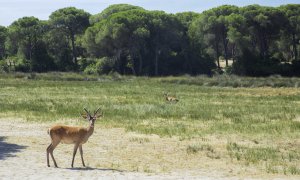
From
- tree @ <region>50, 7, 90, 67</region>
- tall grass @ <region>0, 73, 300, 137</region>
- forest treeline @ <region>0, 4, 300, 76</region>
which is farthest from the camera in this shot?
tree @ <region>50, 7, 90, 67</region>

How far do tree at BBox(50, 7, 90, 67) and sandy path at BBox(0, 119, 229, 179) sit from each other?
69145 millimetres

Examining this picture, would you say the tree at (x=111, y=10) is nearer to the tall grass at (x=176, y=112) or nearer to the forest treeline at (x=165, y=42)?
the forest treeline at (x=165, y=42)

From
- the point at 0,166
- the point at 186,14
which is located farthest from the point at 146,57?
the point at 0,166

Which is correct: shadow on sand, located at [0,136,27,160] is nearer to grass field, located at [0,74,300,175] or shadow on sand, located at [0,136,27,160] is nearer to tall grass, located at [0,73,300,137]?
grass field, located at [0,74,300,175]

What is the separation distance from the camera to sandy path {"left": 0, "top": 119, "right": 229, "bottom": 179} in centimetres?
1491

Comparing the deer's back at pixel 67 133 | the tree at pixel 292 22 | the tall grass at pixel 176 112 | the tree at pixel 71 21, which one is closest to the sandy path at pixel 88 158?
the deer's back at pixel 67 133

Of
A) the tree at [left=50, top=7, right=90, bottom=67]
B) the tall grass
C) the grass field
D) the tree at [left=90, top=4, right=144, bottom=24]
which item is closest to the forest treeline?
the tree at [left=50, top=7, right=90, bottom=67]

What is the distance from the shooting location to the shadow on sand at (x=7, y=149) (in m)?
17.9

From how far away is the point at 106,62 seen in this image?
260 feet

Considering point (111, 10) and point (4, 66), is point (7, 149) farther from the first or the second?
point (111, 10)

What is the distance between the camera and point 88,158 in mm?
18078

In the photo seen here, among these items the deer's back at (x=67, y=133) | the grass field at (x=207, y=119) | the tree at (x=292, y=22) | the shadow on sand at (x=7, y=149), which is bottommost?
the grass field at (x=207, y=119)

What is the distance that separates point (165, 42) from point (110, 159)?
62.6m

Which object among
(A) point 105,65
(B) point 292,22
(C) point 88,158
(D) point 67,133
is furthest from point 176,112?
(B) point 292,22
